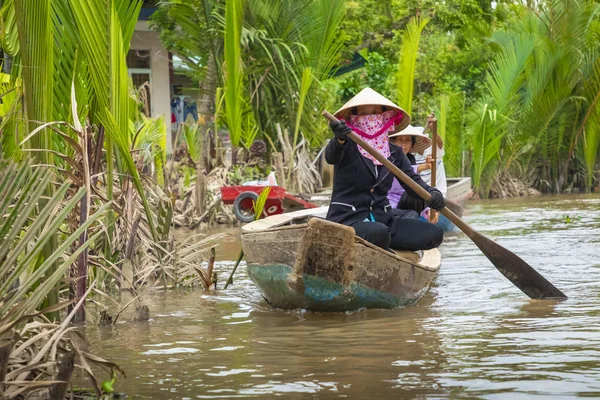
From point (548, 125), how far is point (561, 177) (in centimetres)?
135

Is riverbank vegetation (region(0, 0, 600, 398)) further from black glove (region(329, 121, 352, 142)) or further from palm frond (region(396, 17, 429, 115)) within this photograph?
black glove (region(329, 121, 352, 142))

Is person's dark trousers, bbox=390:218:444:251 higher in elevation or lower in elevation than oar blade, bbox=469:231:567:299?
higher

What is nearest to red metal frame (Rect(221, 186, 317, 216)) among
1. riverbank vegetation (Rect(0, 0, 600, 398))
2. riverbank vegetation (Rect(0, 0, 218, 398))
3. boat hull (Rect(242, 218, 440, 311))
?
riverbank vegetation (Rect(0, 0, 600, 398))

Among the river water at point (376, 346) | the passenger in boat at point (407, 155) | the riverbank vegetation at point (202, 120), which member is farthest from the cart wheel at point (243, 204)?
the river water at point (376, 346)

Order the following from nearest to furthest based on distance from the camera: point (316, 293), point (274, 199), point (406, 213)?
point (316, 293) < point (406, 213) < point (274, 199)

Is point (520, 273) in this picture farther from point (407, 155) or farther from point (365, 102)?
point (407, 155)

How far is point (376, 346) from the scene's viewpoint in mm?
5145

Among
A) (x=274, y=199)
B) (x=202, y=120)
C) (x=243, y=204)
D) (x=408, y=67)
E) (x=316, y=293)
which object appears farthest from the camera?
(x=408, y=67)

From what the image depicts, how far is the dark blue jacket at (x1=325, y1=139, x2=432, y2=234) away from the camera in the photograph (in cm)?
654

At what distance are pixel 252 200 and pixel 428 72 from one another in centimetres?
1088

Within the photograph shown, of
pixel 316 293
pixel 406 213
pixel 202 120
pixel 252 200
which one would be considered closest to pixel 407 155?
Result: pixel 406 213

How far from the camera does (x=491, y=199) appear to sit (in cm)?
1930

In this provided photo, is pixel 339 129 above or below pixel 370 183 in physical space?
above

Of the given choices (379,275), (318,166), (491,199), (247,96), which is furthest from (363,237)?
(491,199)
